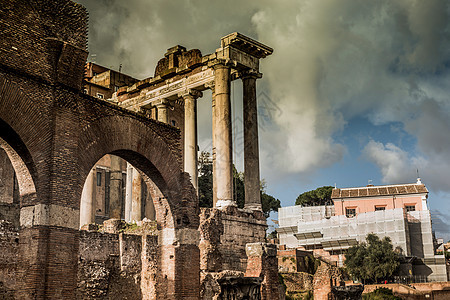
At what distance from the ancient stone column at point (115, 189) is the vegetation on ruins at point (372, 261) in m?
16.4

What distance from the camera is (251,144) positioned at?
25297 millimetres

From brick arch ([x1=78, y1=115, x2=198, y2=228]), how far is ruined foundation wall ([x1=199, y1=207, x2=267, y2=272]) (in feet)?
13.4

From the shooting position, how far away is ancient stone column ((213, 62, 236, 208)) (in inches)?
929

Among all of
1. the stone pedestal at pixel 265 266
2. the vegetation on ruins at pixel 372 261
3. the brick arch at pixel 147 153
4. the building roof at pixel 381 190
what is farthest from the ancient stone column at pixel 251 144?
the building roof at pixel 381 190

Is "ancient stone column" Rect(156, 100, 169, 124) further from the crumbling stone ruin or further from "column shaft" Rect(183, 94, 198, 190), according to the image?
the crumbling stone ruin

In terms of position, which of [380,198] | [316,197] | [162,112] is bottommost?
[380,198]

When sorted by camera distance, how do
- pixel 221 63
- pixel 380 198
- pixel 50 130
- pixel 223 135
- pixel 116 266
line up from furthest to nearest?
pixel 380 198, pixel 221 63, pixel 223 135, pixel 116 266, pixel 50 130

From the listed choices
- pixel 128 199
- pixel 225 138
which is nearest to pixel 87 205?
pixel 128 199

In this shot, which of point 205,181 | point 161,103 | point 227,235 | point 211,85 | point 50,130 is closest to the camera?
point 50,130

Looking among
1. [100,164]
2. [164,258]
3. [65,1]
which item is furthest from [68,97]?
[100,164]

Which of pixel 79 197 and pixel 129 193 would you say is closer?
pixel 79 197

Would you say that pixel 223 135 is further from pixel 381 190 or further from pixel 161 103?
pixel 381 190

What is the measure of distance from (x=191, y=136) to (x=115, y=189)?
1320 cm

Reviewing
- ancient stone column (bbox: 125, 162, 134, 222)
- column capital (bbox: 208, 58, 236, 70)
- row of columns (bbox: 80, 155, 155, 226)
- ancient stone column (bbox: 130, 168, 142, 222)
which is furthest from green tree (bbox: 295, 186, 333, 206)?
column capital (bbox: 208, 58, 236, 70)
